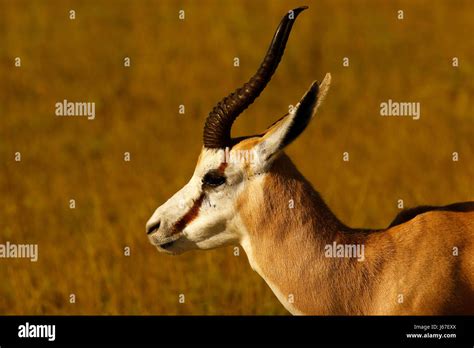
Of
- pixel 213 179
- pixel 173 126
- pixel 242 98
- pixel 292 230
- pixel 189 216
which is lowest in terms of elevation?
pixel 292 230

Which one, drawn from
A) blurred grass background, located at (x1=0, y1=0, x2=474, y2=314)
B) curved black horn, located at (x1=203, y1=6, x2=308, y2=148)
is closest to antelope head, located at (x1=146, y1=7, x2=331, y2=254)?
curved black horn, located at (x1=203, y1=6, x2=308, y2=148)

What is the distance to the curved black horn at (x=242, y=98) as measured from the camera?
8352 millimetres

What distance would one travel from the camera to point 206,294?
11930 millimetres

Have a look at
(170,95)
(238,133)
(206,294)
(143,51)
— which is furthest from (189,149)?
(206,294)

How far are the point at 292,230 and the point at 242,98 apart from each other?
2.85 ft

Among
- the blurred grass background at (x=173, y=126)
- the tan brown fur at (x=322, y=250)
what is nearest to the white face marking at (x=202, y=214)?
the tan brown fur at (x=322, y=250)

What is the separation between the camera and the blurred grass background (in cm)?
1244

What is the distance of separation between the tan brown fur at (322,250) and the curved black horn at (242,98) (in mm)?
368

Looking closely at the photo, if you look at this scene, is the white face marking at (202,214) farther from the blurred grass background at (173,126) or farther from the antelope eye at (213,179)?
the blurred grass background at (173,126)

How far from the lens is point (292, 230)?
8.26 m

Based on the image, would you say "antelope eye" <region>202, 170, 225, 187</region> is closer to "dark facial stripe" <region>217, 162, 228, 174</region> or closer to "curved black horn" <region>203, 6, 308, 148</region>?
"dark facial stripe" <region>217, 162, 228, 174</region>

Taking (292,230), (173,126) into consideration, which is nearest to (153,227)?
(292,230)

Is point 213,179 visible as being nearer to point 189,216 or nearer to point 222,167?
point 222,167

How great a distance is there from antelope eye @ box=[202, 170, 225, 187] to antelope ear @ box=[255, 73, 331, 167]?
0.26 m
